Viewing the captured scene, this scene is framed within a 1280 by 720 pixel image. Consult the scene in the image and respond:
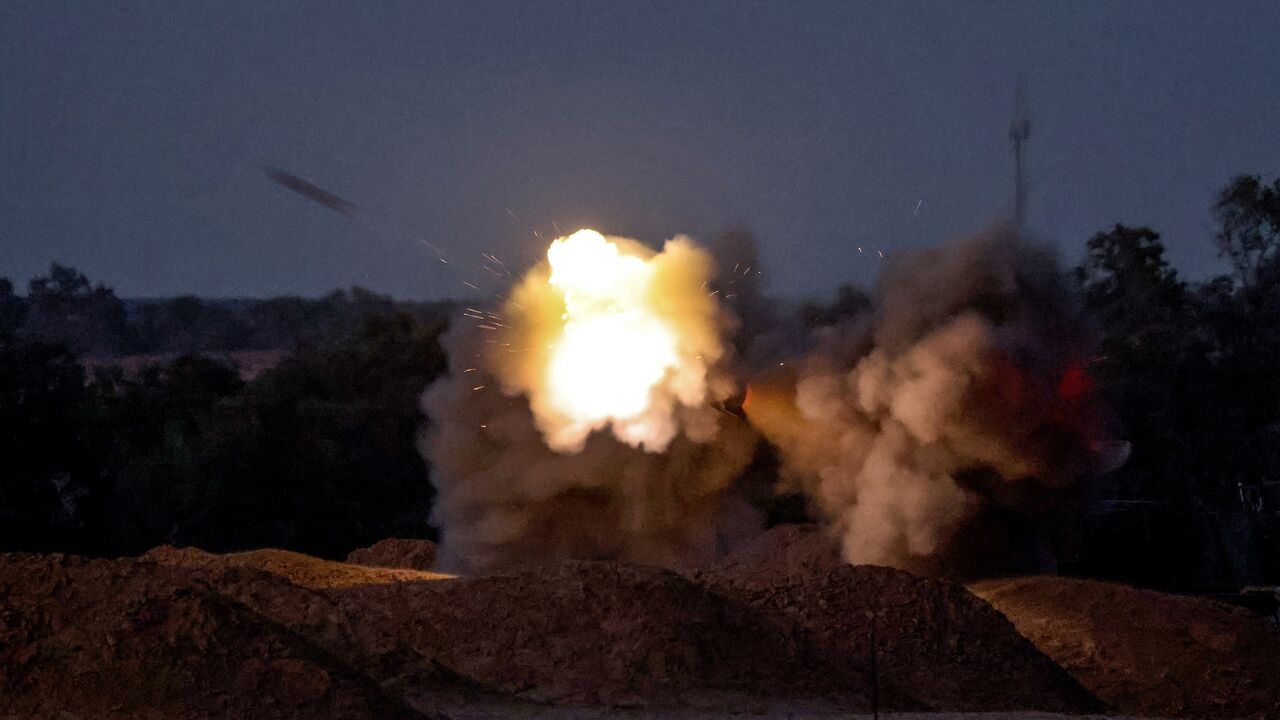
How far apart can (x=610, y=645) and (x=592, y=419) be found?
7496 mm

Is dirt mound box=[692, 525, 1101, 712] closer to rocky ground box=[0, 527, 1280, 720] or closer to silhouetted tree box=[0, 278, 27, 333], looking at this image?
rocky ground box=[0, 527, 1280, 720]

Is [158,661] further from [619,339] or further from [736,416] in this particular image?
[736,416]

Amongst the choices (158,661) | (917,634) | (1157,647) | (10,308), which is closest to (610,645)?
(917,634)

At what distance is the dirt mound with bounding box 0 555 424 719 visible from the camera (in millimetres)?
12172

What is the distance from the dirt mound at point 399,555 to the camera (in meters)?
A: 26.4

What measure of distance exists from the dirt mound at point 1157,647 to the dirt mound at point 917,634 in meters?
1.13

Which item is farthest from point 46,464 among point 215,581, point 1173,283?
point 1173,283

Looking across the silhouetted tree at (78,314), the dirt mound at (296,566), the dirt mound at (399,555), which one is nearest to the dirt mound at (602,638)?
the dirt mound at (296,566)

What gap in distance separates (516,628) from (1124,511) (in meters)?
15.2

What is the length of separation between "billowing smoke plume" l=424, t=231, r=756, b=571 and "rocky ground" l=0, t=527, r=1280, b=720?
2.61 meters

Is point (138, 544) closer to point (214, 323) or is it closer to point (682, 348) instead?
point (682, 348)

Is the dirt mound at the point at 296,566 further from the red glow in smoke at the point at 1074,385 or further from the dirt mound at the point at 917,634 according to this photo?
the red glow in smoke at the point at 1074,385

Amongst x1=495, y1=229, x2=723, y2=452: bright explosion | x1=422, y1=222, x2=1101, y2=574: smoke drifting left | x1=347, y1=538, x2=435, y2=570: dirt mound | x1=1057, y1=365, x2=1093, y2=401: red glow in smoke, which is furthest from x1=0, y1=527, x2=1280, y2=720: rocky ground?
x1=347, y1=538, x2=435, y2=570: dirt mound

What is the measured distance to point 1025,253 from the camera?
22375mm
